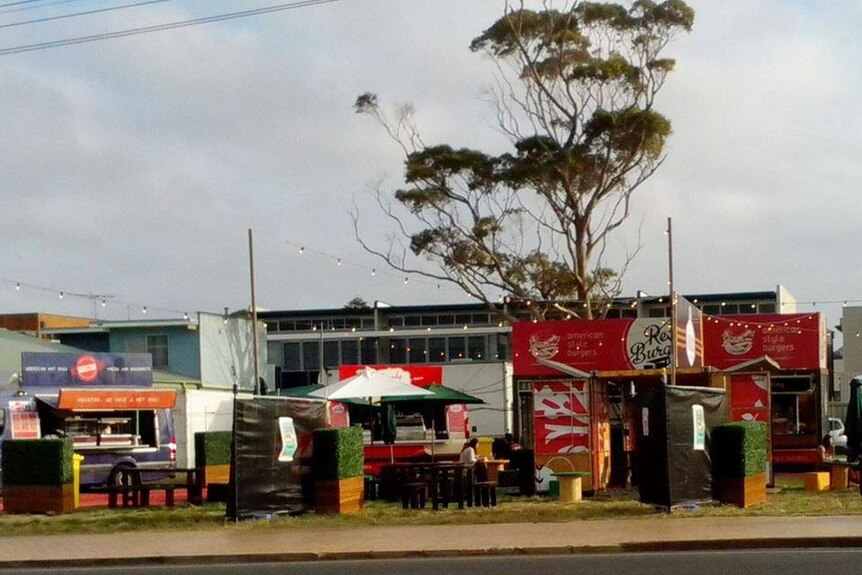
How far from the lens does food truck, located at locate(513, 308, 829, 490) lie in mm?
26344

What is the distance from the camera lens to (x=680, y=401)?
20250 millimetres

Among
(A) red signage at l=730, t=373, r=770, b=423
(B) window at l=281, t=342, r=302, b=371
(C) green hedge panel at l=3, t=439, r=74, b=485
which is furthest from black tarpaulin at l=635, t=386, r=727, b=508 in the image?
(B) window at l=281, t=342, r=302, b=371

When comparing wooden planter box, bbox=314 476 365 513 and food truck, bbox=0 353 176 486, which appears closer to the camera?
wooden planter box, bbox=314 476 365 513

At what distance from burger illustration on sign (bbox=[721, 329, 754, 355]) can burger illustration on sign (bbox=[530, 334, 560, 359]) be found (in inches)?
176

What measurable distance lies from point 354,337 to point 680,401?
4228 cm

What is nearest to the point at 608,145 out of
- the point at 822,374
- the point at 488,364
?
the point at 488,364

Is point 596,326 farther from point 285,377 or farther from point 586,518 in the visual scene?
point 285,377

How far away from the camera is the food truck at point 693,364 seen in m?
26.3

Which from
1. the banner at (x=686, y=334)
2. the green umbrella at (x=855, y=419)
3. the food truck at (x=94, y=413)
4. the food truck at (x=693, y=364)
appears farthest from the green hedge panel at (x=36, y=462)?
the green umbrella at (x=855, y=419)

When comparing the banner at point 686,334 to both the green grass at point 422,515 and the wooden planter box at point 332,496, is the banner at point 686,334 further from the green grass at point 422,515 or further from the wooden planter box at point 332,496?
the wooden planter box at point 332,496

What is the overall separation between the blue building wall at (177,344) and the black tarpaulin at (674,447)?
33954 millimetres

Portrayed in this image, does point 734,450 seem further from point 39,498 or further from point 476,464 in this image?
point 39,498

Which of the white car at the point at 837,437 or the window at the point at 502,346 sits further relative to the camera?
the window at the point at 502,346

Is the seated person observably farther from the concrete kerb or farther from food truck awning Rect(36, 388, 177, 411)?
food truck awning Rect(36, 388, 177, 411)
